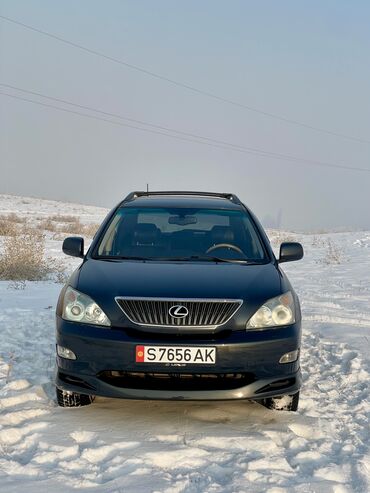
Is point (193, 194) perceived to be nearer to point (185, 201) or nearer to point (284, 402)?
point (185, 201)

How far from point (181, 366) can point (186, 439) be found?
0.47m

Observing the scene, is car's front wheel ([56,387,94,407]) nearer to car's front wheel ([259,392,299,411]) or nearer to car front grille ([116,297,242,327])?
car front grille ([116,297,242,327])

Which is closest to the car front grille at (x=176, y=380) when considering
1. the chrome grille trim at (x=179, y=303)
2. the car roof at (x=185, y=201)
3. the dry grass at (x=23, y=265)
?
the chrome grille trim at (x=179, y=303)

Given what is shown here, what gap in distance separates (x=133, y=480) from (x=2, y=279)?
8.48 m

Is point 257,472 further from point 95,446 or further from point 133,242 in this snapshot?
point 133,242

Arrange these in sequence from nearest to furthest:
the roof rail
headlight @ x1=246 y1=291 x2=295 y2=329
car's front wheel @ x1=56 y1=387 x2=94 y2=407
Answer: headlight @ x1=246 y1=291 x2=295 y2=329, car's front wheel @ x1=56 y1=387 x2=94 y2=407, the roof rail

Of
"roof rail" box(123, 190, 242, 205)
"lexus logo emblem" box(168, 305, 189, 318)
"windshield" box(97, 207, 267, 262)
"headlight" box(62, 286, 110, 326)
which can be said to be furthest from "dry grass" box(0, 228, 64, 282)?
"lexus logo emblem" box(168, 305, 189, 318)

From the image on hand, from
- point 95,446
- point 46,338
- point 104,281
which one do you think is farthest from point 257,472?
point 46,338

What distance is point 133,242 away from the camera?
4.95m

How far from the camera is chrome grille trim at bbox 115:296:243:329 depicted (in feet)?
11.6

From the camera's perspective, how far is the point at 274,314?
146 inches

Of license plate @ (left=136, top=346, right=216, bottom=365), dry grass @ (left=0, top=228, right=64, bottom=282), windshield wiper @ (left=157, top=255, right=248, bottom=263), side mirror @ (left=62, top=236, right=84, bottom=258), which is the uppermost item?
side mirror @ (left=62, top=236, right=84, bottom=258)

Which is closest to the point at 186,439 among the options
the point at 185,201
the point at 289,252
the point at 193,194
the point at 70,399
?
the point at 70,399

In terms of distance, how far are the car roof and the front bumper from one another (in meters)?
2.10
